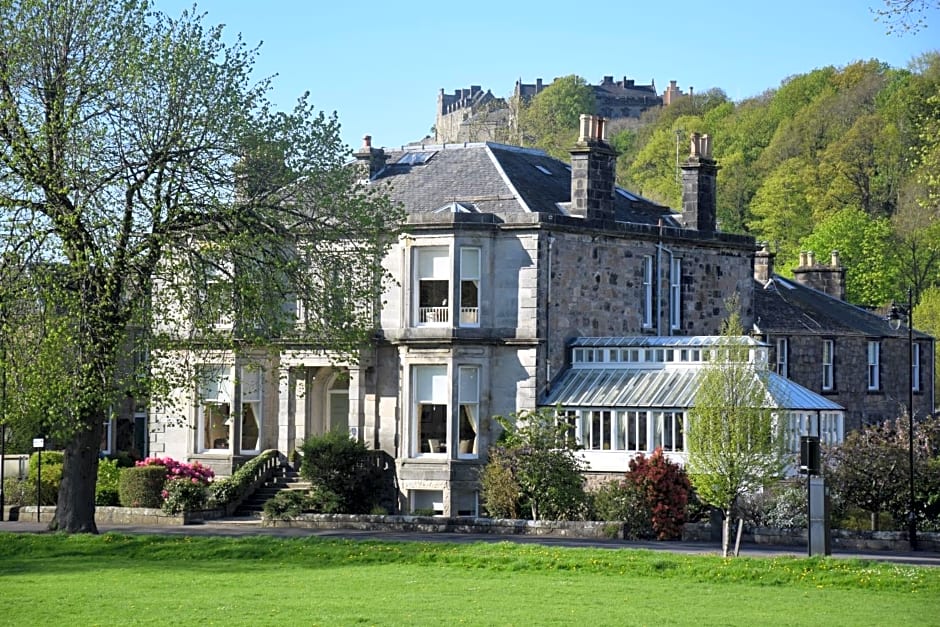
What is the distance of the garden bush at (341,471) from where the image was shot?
138ft

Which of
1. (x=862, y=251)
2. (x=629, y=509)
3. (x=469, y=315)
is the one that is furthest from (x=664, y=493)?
(x=862, y=251)

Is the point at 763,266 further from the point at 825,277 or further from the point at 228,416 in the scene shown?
the point at 228,416

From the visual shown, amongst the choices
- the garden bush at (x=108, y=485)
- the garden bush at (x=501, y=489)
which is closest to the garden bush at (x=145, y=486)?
the garden bush at (x=108, y=485)

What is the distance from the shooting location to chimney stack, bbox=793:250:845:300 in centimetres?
6675

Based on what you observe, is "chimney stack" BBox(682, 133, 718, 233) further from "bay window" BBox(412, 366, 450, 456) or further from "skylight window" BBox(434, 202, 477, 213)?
"bay window" BBox(412, 366, 450, 456)

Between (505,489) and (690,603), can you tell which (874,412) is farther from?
(690,603)

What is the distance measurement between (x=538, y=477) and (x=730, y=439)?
8.30m

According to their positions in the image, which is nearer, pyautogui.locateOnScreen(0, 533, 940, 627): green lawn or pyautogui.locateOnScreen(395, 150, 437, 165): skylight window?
pyautogui.locateOnScreen(0, 533, 940, 627): green lawn

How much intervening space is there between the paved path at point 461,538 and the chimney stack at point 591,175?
1130 cm

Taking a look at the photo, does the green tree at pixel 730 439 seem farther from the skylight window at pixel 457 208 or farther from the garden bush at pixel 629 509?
the skylight window at pixel 457 208

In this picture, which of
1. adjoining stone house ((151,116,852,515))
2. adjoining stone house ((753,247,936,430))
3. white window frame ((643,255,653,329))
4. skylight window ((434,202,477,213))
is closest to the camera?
adjoining stone house ((151,116,852,515))

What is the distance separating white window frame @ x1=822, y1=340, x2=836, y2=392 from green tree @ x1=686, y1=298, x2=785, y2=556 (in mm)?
27075

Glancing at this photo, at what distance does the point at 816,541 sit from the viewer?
31.7m

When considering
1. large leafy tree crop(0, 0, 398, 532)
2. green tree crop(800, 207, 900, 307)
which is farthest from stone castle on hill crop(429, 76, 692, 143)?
large leafy tree crop(0, 0, 398, 532)
